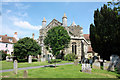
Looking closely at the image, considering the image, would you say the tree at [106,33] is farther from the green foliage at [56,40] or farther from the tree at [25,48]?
the tree at [25,48]

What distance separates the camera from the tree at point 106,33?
57.4 ft

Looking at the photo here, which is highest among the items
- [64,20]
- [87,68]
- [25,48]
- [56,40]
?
[64,20]

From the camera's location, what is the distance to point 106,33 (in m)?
18.4

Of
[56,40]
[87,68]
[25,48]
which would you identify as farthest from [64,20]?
[87,68]

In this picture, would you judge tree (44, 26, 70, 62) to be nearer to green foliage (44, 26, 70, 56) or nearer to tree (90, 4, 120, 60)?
green foliage (44, 26, 70, 56)

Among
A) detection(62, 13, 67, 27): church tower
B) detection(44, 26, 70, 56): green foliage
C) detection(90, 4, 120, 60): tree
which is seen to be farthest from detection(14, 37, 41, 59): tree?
detection(90, 4, 120, 60): tree

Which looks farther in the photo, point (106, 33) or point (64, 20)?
point (64, 20)

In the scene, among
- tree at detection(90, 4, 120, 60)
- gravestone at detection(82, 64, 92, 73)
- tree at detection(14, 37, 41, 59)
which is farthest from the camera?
tree at detection(14, 37, 41, 59)

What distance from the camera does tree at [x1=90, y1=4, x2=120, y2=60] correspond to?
17484 millimetres

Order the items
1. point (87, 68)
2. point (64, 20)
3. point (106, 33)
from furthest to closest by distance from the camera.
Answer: point (64, 20) < point (106, 33) < point (87, 68)

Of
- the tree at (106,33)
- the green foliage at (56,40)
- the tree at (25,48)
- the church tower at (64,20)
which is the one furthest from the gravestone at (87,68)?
the church tower at (64,20)

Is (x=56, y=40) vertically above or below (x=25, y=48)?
above

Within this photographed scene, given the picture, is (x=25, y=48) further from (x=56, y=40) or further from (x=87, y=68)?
(x=87, y=68)

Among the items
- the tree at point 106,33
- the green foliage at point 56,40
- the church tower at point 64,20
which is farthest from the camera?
the church tower at point 64,20
